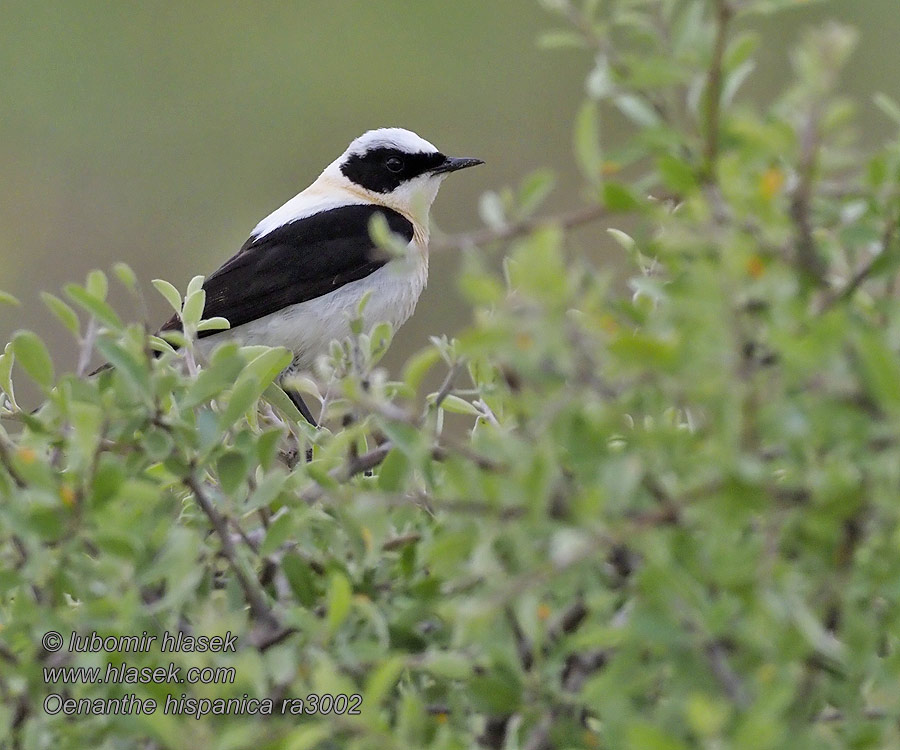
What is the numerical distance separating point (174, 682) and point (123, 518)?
0.54ft

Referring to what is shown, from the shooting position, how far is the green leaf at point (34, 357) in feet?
4.34

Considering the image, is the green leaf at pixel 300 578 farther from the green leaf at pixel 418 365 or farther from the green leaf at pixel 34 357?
the green leaf at pixel 34 357

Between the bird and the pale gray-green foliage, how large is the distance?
287 cm

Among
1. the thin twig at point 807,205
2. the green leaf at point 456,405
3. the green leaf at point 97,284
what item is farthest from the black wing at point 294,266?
the thin twig at point 807,205

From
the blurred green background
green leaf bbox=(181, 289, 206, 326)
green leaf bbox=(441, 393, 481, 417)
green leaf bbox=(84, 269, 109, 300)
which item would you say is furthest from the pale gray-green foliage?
the blurred green background

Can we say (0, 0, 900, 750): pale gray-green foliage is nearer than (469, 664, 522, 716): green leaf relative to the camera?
Yes

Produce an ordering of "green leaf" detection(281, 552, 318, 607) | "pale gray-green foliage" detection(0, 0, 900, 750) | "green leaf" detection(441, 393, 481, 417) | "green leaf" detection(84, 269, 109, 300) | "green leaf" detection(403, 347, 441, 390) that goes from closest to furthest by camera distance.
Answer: "pale gray-green foliage" detection(0, 0, 900, 750) < "green leaf" detection(403, 347, 441, 390) < "green leaf" detection(281, 552, 318, 607) < "green leaf" detection(84, 269, 109, 300) < "green leaf" detection(441, 393, 481, 417)

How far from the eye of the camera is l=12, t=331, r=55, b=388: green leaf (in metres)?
1.32

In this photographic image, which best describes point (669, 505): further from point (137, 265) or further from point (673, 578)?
point (137, 265)

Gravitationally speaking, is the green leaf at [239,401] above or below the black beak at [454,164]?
above

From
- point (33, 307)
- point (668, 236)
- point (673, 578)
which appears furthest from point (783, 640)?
point (33, 307)

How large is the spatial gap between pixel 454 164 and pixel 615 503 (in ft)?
12.5

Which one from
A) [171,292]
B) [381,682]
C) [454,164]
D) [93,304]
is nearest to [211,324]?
[171,292]

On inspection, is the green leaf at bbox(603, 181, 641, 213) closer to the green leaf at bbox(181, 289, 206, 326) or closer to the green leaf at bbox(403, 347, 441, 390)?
the green leaf at bbox(403, 347, 441, 390)
